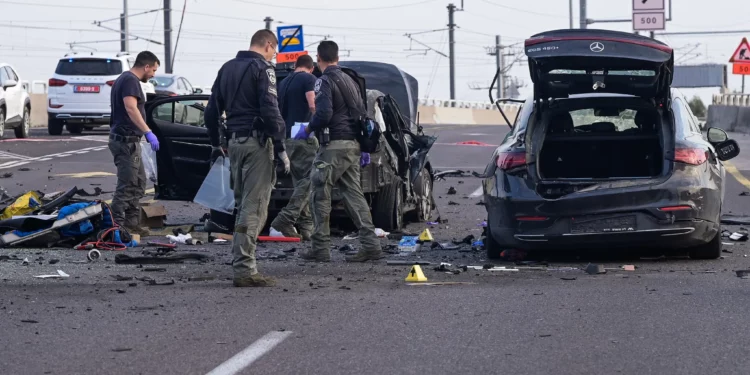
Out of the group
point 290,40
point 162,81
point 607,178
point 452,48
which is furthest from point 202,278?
point 452,48

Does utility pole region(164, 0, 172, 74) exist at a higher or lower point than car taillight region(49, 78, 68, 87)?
higher

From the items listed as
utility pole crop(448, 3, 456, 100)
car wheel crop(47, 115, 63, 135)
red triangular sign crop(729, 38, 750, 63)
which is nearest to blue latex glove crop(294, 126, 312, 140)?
car wheel crop(47, 115, 63, 135)

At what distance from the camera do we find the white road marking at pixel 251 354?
6.04m

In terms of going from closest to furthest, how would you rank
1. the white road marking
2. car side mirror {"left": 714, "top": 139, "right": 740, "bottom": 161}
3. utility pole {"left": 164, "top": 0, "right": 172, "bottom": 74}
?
the white road marking
car side mirror {"left": 714, "top": 139, "right": 740, "bottom": 161}
utility pole {"left": 164, "top": 0, "right": 172, "bottom": 74}

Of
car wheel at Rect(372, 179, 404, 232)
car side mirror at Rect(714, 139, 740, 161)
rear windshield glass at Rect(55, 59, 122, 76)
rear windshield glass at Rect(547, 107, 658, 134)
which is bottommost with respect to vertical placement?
car wheel at Rect(372, 179, 404, 232)

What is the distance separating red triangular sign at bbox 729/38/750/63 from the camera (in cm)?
3925

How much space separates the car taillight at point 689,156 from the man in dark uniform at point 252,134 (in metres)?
2.98

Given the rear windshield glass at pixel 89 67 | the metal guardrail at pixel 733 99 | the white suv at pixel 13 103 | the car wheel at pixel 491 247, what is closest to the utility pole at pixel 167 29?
the metal guardrail at pixel 733 99

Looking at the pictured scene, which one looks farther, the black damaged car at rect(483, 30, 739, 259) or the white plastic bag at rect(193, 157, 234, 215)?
the white plastic bag at rect(193, 157, 234, 215)

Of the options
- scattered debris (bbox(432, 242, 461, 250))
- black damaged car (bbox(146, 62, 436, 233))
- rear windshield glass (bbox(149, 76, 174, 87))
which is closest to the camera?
scattered debris (bbox(432, 242, 461, 250))

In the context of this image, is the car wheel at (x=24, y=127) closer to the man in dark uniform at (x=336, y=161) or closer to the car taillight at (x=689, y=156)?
the man in dark uniform at (x=336, y=161)

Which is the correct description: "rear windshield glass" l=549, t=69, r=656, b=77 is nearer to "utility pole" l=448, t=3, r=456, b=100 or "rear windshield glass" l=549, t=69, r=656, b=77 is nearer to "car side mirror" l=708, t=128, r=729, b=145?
"car side mirror" l=708, t=128, r=729, b=145

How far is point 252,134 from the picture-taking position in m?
9.20

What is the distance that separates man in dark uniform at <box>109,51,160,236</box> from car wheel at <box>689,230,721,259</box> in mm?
4994
